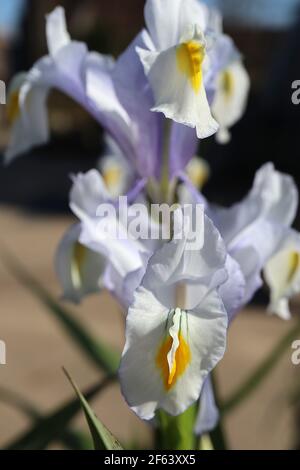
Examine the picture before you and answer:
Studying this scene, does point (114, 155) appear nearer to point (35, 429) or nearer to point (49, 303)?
point (49, 303)

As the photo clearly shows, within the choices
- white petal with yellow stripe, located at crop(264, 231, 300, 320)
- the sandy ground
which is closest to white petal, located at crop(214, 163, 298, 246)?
white petal with yellow stripe, located at crop(264, 231, 300, 320)

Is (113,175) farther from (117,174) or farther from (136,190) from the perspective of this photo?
(136,190)

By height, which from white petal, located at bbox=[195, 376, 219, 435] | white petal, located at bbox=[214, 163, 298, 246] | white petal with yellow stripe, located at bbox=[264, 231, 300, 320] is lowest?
white petal, located at bbox=[195, 376, 219, 435]

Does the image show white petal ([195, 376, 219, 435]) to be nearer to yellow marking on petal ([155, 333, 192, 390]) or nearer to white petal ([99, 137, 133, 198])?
yellow marking on petal ([155, 333, 192, 390])

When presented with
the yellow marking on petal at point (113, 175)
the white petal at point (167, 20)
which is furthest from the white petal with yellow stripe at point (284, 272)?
the yellow marking on petal at point (113, 175)

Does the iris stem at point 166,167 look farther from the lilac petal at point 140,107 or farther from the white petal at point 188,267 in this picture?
the white petal at point 188,267

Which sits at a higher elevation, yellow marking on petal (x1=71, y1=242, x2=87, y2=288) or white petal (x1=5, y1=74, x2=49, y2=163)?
white petal (x1=5, y1=74, x2=49, y2=163)
